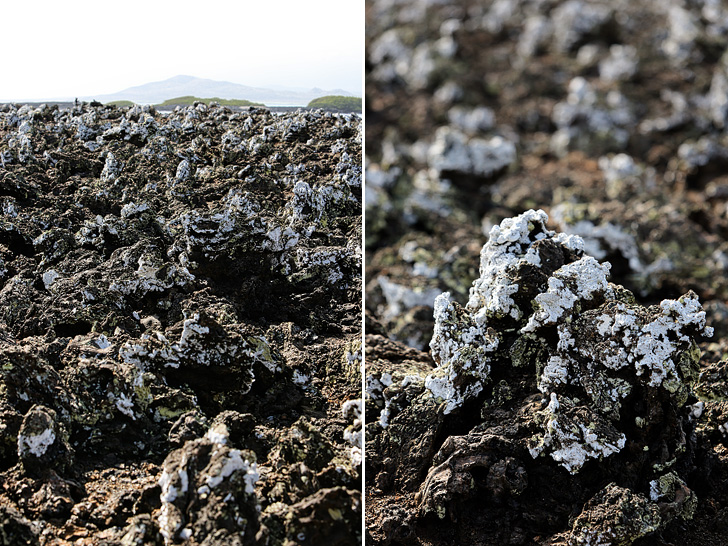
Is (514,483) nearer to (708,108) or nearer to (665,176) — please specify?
(665,176)

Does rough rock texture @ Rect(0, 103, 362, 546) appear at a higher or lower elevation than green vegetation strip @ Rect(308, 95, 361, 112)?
lower

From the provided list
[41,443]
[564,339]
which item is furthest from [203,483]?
[564,339]

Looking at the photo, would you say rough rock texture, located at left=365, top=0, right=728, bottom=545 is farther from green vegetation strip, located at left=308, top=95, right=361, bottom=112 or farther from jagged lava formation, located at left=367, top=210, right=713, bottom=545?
green vegetation strip, located at left=308, top=95, right=361, bottom=112

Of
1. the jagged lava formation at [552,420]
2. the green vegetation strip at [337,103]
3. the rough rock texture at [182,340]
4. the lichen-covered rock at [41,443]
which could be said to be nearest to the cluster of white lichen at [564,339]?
the jagged lava formation at [552,420]

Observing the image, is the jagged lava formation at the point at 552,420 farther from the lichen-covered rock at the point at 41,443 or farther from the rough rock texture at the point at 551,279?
the lichen-covered rock at the point at 41,443

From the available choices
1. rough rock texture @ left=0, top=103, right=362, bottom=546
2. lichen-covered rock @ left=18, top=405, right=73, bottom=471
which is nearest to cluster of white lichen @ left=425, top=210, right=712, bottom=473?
rough rock texture @ left=0, top=103, right=362, bottom=546
